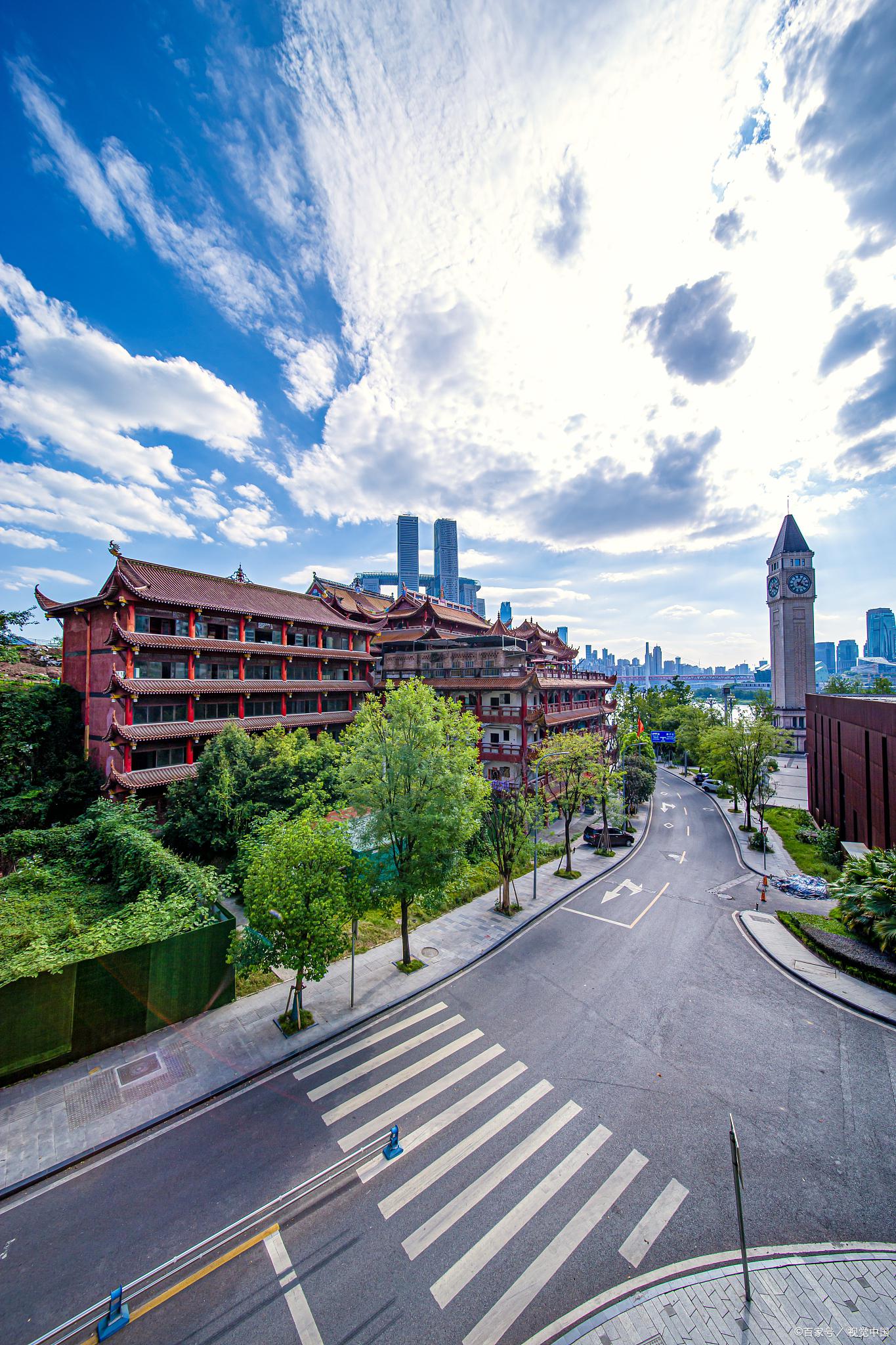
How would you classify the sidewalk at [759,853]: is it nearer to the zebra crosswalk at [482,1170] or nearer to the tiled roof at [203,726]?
the zebra crosswalk at [482,1170]

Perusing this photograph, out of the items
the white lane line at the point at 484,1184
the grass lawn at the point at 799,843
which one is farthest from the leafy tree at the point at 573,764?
the white lane line at the point at 484,1184

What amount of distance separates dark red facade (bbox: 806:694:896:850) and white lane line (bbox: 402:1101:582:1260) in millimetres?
20491

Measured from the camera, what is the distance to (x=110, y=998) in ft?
41.6

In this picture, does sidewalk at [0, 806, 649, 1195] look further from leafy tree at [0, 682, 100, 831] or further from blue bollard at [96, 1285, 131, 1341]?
leafy tree at [0, 682, 100, 831]

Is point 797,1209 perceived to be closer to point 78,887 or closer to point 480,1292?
point 480,1292

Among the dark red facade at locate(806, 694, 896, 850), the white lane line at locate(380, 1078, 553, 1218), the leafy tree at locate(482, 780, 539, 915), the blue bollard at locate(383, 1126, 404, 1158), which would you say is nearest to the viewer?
the white lane line at locate(380, 1078, 553, 1218)

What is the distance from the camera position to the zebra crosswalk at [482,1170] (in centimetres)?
759

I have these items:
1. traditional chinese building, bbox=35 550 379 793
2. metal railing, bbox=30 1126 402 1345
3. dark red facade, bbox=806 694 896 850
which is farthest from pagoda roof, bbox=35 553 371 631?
dark red facade, bbox=806 694 896 850

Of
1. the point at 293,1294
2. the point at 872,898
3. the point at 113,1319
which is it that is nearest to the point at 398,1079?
the point at 293,1294

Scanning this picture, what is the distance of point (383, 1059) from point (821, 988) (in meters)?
13.8

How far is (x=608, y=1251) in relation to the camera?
7.81 m

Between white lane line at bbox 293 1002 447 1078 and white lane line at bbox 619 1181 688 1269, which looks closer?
white lane line at bbox 619 1181 688 1269

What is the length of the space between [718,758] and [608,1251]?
40.3 metres

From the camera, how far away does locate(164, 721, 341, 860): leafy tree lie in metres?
22.6
